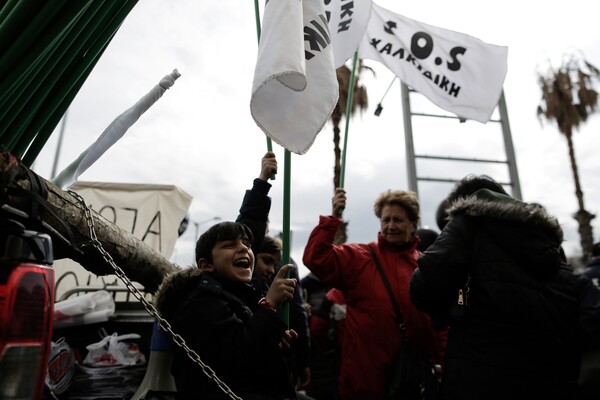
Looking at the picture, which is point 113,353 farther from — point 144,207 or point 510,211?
point 144,207

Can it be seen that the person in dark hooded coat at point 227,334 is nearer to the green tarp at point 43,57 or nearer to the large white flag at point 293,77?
the large white flag at point 293,77

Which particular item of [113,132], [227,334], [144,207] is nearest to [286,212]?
[227,334]

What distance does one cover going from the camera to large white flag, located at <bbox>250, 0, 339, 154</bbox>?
2057 mm

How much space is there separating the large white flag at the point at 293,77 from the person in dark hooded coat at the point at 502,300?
927 millimetres

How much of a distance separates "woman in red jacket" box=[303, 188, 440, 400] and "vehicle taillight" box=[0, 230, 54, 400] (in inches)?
89.8

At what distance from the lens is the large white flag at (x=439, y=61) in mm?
4961

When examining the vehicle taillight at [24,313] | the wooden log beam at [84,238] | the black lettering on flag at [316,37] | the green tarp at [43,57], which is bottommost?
the vehicle taillight at [24,313]

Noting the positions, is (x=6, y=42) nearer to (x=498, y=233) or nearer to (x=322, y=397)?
(x=498, y=233)

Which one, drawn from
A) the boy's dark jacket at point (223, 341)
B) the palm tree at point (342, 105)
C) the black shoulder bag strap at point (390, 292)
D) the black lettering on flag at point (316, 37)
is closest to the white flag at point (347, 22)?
the black lettering on flag at point (316, 37)

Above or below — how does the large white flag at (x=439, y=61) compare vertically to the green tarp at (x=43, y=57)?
above

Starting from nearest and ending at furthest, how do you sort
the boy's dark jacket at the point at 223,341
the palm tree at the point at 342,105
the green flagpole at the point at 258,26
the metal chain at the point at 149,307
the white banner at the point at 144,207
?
1. the metal chain at the point at 149,307
2. the boy's dark jacket at the point at 223,341
3. the green flagpole at the point at 258,26
4. the white banner at the point at 144,207
5. the palm tree at the point at 342,105

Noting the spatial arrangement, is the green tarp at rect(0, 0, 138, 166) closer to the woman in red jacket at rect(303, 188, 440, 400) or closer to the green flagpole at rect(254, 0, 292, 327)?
the green flagpole at rect(254, 0, 292, 327)

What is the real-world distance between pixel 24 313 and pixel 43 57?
35.8 inches

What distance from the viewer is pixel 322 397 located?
4.75 metres
